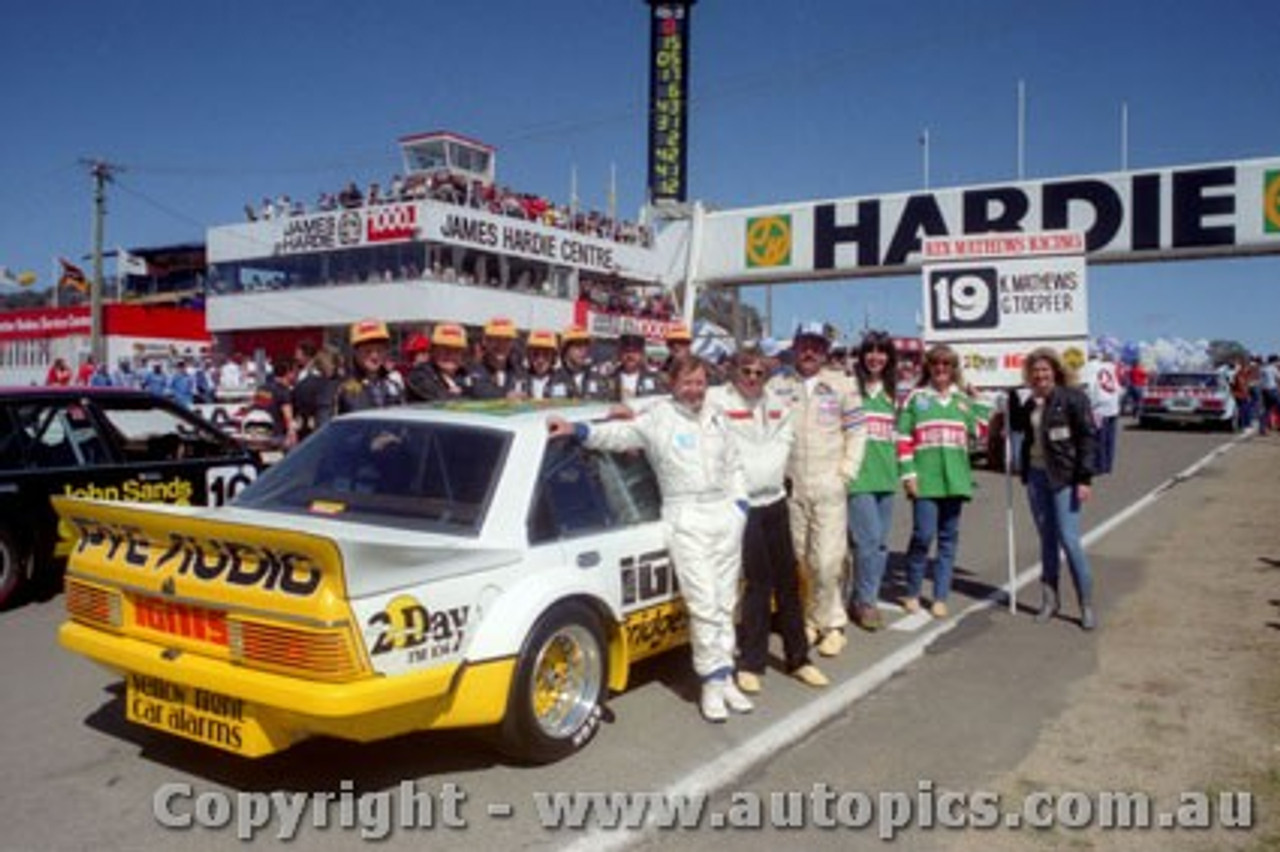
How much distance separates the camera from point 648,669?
558cm

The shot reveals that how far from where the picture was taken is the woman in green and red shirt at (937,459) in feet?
22.2

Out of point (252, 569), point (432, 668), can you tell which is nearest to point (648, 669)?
point (432, 668)

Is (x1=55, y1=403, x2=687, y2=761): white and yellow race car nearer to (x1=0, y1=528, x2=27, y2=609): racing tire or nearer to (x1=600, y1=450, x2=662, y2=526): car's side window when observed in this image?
(x1=600, y1=450, x2=662, y2=526): car's side window

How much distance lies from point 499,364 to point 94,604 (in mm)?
4067

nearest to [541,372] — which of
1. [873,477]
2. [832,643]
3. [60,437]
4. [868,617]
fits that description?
[873,477]

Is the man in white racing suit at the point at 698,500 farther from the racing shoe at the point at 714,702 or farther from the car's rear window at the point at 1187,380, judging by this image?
the car's rear window at the point at 1187,380

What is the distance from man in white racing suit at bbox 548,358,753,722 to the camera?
466cm

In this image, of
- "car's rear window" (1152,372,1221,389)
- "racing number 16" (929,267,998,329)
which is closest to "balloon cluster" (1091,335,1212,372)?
"car's rear window" (1152,372,1221,389)

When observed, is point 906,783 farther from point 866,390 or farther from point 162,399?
point 162,399

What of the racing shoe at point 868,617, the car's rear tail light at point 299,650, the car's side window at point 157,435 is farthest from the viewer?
the car's side window at point 157,435

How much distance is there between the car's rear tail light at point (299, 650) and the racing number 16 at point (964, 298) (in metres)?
6.22

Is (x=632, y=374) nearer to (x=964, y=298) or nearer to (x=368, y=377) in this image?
(x=368, y=377)

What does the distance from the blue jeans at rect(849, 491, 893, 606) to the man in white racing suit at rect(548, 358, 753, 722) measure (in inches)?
72.1

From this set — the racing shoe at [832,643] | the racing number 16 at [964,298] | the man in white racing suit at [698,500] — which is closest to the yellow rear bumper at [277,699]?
the man in white racing suit at [698,500]
